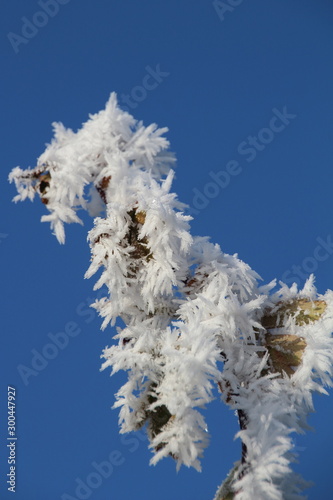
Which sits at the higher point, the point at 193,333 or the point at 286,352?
the point at 286,352

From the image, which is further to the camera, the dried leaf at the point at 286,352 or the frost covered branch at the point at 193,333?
the dried leaf at the point at 286,352

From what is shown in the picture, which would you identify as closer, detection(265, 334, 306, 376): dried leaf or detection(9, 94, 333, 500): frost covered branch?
detection(9, 94, 333, 500): frost covered branch

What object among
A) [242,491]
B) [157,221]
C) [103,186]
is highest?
[103,186]

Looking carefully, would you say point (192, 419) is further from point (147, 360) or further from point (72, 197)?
point (72, 197)

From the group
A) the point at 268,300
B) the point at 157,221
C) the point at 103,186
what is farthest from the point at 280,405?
the point at 103,186

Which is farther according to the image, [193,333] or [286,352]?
[286,352]

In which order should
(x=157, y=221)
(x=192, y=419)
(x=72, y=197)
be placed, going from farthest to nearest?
1. (x=72, y=197)
2. (x=157, y=221)
3. (x=192, y=419)

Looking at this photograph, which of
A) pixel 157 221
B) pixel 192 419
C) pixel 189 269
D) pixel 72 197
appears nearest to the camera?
pixel 192 419

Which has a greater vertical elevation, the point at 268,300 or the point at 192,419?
the point at 268,300
